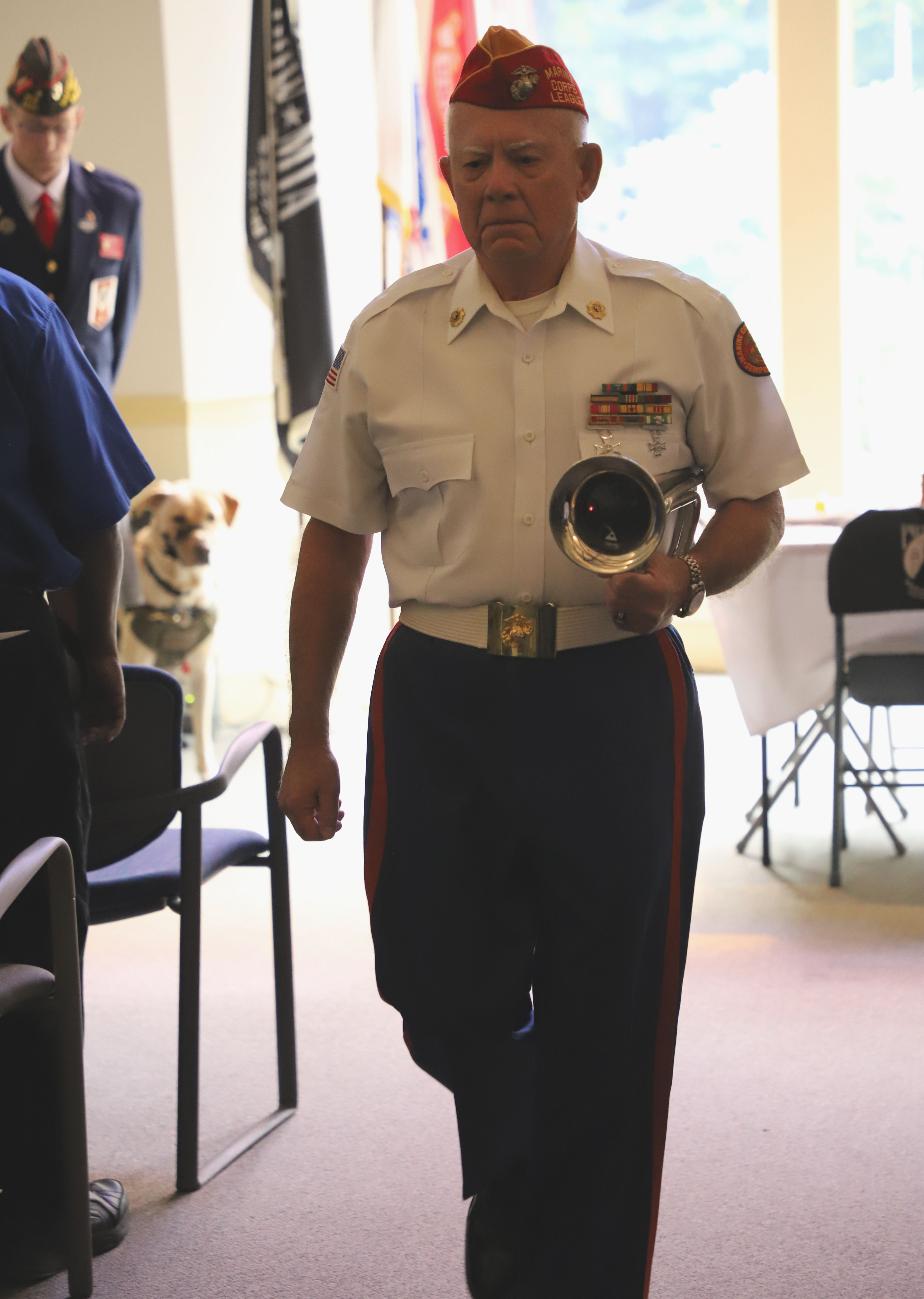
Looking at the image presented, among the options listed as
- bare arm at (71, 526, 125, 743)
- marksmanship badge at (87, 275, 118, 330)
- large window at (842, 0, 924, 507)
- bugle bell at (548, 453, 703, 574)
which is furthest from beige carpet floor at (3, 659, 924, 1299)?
large window at (842, 0, 924, 507)

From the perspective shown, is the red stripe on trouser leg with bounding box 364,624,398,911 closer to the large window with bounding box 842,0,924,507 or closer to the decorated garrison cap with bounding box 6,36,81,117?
the decorated garrison cap with bounding box 6,36,81,117

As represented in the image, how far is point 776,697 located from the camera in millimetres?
4293

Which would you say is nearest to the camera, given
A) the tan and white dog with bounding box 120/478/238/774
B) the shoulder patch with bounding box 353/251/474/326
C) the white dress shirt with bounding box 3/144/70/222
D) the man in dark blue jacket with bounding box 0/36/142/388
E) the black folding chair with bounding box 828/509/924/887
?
the shoulder patch with bounding box 353/251/474/326

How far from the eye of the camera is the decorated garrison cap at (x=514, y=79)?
171cm

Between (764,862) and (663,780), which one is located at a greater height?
(663,780)

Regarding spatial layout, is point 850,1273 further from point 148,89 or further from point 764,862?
point 148,89

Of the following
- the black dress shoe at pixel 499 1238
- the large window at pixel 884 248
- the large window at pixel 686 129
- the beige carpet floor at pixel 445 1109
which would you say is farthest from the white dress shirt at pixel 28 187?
the large window at pixel 884 248

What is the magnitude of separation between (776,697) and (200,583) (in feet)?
6.44

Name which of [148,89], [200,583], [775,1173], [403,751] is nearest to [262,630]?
[200,583]

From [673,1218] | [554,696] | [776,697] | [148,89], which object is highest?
[148,89]

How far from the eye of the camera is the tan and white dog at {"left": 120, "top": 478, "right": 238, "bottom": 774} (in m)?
5.21

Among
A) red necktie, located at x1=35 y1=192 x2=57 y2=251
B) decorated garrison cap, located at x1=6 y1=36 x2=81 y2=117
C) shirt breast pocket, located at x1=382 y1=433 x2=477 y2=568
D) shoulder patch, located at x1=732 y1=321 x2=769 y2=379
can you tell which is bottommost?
shirt breast pocket, located at x1=382 y1=433 x2=477 y2=568

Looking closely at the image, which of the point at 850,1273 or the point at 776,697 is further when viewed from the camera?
the point at 776,697

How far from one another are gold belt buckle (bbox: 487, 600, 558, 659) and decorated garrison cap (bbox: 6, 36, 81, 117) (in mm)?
3016
